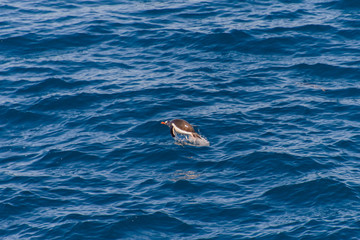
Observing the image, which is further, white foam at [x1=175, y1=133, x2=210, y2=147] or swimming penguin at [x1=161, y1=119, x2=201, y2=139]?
white foam at [x1=175, y1=133, x2=210, y2=147]

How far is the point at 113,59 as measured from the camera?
3266 centimetres

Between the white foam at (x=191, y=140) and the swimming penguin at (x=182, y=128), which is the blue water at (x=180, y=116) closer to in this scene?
the white foam at (x=191, y=140)

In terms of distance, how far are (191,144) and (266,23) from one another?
15.2 metres

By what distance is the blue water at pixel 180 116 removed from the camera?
19230 millimetres

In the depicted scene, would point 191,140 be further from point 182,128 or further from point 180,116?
point 180,116

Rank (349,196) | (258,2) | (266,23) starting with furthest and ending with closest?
(258,2) < (266,23) < (349,196)

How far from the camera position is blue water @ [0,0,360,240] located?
19.2 meters

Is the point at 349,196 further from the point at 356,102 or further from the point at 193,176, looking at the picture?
the point at 356,102

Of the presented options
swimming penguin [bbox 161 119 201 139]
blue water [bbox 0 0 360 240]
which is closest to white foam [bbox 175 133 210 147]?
swimming penguin [bbox 161 119 201 139]

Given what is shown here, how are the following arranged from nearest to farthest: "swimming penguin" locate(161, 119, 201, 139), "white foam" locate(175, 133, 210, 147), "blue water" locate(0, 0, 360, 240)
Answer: "blue water" locate(0, 0, 360, 240), "swimming penguin" locate(161, 119, 201, 139), "white foam" locate(175, 133, 210, 147)

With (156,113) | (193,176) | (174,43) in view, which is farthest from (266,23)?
(193,176)

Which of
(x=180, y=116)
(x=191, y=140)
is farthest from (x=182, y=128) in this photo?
(x=180, y=116)

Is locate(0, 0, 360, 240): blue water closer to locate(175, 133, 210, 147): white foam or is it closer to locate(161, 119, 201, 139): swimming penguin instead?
locate(175, 133, 210, 147): white foam

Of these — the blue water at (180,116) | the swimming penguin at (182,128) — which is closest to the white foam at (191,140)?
the swimming penguin at (182,128)
